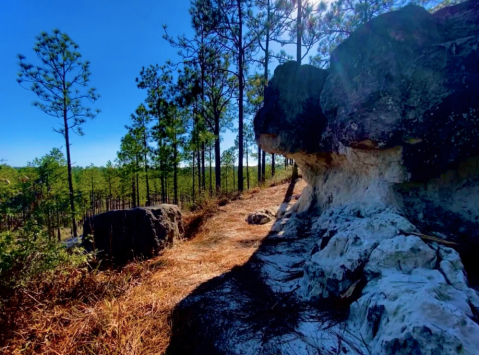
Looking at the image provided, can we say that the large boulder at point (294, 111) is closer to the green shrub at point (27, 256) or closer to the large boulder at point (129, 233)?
the large boulder at point (129, 233)

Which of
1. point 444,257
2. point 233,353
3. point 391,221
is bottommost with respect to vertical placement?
point 233,353

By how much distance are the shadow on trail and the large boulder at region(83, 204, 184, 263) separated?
6.14 feet

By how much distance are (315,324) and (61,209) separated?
110 inches

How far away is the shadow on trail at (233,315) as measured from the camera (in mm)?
1916

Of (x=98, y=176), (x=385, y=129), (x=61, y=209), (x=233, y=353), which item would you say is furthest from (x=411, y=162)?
(x=98, y=176)

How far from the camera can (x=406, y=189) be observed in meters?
2.95

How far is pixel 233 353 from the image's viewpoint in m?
1.79

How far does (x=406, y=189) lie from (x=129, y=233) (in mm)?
4308

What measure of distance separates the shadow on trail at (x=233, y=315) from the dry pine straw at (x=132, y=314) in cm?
15

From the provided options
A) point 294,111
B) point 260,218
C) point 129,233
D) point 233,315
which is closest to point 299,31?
point 294,111

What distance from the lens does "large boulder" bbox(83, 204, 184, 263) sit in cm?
420

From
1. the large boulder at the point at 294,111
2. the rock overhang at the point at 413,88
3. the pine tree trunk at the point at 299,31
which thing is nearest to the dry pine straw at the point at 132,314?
the large boulder at the point at 294,111

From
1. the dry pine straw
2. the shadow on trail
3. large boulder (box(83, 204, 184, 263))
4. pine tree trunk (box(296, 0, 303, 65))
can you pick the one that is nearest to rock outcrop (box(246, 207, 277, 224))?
the dry pine straw

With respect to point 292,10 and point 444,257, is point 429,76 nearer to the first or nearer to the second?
point 444,257
